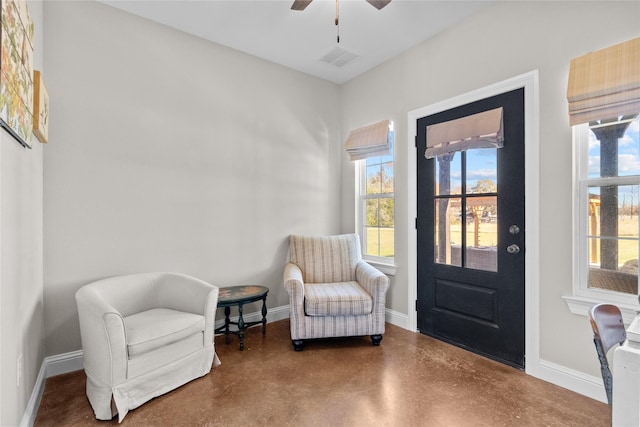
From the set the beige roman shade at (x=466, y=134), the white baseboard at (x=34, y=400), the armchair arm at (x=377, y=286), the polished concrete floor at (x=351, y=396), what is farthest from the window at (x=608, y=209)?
the white baseboard at (x=34, y=400)

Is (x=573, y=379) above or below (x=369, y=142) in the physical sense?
below

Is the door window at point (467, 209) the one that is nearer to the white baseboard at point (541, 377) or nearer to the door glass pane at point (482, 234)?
the door glass pane at point (482, 234)

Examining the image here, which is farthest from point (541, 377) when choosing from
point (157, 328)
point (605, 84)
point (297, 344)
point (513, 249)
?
point (157, 328)

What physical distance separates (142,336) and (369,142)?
268 cm

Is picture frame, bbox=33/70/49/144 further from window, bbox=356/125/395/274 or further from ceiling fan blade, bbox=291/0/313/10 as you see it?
window, bbox=356/125/395/274

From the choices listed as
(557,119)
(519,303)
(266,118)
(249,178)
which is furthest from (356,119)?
(519,303)

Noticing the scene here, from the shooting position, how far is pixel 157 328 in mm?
2023

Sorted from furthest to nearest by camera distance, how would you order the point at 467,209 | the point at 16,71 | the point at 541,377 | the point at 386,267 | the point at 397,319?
1. the point at 386,267
2. the point at 397,319
3. the point at 467,209
4. the point at 541,377
5. the point at 16,71

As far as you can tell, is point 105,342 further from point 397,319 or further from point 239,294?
point 397,319

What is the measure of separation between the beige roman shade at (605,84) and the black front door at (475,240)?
367 millimetres

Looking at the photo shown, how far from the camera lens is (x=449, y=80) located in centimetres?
281

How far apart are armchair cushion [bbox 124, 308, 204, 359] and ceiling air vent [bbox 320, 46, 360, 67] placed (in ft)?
8.80

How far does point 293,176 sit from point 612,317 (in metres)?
2.84

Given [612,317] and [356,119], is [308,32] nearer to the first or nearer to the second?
[356,119]
